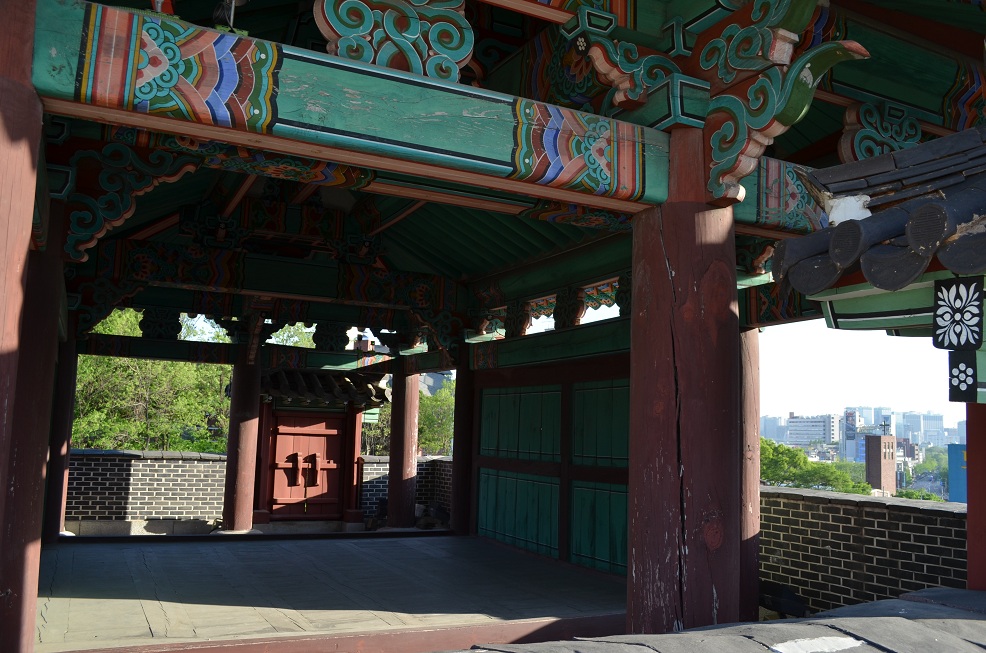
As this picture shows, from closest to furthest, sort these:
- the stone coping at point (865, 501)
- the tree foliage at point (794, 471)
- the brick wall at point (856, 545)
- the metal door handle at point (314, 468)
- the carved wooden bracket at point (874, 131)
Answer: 1. the carved wooden bracket at point (874, 131)
2. the brick wall at point (856, 545)
3. the stone coping at point (865, 501)
4. the metal door handle at point (314, 468)
5. the tree foliage at point (794, 471)

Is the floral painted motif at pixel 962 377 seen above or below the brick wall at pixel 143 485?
above

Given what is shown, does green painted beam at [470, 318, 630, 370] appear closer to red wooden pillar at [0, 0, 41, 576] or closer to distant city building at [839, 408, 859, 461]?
red wooden pillar at [0, 0, 41, 576]

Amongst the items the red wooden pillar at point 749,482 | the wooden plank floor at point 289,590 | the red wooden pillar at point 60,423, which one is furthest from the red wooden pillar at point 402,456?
the red wooden pillar at point 749,482

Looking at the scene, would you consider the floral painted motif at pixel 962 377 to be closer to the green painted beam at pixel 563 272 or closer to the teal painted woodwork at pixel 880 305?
the teal painted woodwork at pixel 880 305

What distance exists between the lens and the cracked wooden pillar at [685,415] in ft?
13.5

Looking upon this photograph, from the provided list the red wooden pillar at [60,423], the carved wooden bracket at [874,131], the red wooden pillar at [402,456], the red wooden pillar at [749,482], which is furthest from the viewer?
the red wooden pillar at [402,456]

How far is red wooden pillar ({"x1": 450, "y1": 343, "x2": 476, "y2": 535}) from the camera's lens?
1074 centimetres

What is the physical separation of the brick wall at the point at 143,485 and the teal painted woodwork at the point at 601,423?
31.5ft

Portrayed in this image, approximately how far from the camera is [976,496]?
4.04 meters

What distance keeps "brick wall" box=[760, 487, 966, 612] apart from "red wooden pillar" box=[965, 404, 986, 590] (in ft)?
8.31

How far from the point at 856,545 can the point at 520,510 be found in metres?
3.75

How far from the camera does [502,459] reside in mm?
10180

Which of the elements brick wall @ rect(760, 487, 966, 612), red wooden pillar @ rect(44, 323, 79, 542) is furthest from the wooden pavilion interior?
red wooden pillar @ rect(44, 323, 79, 542)

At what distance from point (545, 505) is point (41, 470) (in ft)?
17.4
